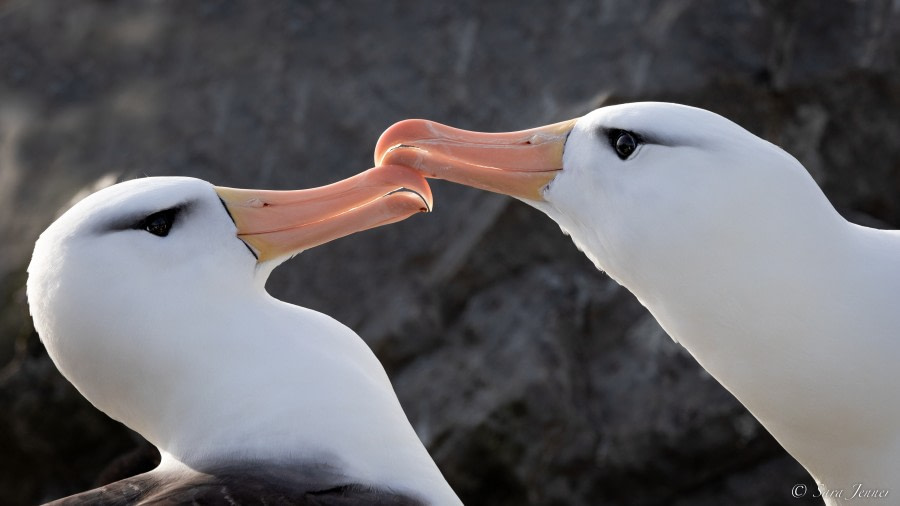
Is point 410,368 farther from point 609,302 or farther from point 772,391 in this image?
point 772,391

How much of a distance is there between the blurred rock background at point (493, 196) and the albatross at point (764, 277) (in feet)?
8.18

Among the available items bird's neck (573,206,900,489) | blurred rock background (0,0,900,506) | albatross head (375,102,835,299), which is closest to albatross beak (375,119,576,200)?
albatross head (375,102,835,299)

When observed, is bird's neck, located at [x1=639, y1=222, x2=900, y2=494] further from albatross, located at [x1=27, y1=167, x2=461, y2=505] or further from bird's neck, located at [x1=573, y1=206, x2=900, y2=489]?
albatross, located at [x1=27, y1=167, x2=461, y2=505]

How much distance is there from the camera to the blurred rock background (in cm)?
545

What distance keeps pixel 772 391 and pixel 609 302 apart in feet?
8.94

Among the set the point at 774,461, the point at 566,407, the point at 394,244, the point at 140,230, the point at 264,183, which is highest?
the point at 140,230

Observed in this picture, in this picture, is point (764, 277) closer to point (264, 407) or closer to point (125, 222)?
point (264, 407)

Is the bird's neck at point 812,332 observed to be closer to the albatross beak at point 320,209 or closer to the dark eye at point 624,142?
the dark eye at point 624,142

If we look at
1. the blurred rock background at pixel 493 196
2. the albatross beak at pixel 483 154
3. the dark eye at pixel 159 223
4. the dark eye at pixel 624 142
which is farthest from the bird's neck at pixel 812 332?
the blurred rock background at pixel 493 196

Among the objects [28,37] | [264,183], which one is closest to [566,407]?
[264,183]

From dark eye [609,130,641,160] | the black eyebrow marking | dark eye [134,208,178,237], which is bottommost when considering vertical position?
dark eye [609,130,641,160]

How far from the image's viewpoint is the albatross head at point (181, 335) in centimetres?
284

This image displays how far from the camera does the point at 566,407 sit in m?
5.43

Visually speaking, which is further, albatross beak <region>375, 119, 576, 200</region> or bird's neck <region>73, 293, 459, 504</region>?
albatross beak <region>375, 119, 576, 200</region>
